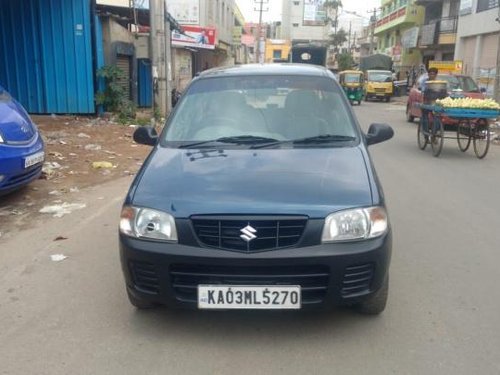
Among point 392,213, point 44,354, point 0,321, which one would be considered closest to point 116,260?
point 0,321

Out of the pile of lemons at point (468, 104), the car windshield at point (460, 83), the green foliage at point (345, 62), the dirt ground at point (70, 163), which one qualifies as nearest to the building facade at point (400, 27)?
the green foliage at point (345, 62)

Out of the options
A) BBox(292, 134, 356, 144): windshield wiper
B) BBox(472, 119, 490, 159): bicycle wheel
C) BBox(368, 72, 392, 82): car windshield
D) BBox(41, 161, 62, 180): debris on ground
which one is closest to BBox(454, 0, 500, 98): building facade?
BBox(368, 72, 392, 82): car windshield

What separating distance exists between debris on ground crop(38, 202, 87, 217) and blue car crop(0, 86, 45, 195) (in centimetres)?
41

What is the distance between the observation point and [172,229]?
333 cm

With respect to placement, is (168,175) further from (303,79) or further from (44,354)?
(303,79)

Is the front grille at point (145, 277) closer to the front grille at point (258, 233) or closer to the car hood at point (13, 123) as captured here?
the front grille at point (258, 233)

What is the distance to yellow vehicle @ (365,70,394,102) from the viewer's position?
3522 centimetres

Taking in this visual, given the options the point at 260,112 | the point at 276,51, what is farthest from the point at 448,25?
the point at 260,112

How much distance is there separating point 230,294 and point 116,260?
2.01 metres

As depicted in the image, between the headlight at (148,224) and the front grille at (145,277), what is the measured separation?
18 cm

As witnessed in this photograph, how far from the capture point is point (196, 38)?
30.7 m

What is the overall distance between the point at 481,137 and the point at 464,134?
0.41 meters

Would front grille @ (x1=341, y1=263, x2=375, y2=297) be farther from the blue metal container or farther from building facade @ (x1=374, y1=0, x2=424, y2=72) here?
building facade @ (x1=374, y1=0, x2=424, y2=72)

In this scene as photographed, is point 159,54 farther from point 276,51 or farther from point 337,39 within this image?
point 337,39
